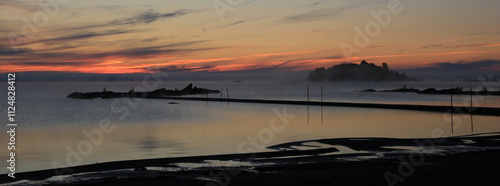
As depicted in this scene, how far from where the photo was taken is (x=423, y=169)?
1229 centimetres

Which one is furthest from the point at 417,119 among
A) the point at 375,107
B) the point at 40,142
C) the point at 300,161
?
the point at 40,142

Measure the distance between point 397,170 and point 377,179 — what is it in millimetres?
1396

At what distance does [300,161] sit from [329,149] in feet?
10.7

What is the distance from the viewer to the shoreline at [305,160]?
1219cm

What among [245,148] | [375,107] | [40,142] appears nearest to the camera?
[245,148]

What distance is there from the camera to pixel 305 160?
1477 cm

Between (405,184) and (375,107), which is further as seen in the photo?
(375,107)

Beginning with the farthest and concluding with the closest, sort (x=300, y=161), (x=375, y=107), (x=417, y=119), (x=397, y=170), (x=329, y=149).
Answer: (x=375, y=107)
(x=417, y=119)
(x=329, y=149)
(x=300, y=161)
(x=397, y=170)

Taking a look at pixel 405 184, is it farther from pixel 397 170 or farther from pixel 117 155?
pixel 117 155

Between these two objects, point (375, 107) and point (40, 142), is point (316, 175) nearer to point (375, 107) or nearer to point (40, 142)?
point (40, 142)

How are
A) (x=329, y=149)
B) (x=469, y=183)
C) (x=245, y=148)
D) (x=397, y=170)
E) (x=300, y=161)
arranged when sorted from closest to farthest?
1. (x=469, y=183)
2. (x=397, y=170)
3. (x=300, y=161)
4. (x=329, y=149)
5. (x=245, y=148)

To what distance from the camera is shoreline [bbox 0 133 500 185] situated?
12188mm

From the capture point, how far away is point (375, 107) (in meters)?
49.5

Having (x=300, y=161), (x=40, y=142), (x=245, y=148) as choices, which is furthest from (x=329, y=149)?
(x=40, y=142)
